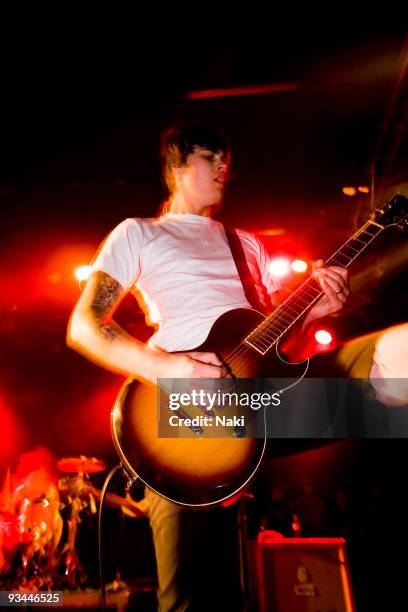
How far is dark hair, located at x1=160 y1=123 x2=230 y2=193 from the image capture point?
7.75ft

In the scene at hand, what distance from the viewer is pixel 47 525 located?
4.50m

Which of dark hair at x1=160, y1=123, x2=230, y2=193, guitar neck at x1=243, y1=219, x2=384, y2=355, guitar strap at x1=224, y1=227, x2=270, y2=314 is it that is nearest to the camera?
guitar neck at x1=243, y1=219, x2=384, y2=355

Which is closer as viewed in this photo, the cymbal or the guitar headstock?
the guitar headstock

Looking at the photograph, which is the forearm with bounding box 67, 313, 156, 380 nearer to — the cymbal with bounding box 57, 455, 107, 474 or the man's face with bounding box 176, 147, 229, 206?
the man's face with bounding box 176, 147, 229, 206

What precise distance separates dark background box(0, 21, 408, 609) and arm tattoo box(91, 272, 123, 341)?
3.09 m

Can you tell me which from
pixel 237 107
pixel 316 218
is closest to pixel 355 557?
pixel 316 218

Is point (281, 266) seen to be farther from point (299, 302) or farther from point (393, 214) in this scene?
point (299, 302)

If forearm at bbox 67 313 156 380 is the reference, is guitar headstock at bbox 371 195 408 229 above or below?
above

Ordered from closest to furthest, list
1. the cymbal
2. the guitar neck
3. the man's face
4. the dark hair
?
the guitar neck → the man's face → the dark hair → the cymbal

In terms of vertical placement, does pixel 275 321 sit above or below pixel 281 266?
below

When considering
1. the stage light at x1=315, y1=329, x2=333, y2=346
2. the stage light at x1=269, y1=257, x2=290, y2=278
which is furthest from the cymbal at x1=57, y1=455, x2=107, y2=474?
the stage light at x1=315, y1=329, x2=333, y2=346

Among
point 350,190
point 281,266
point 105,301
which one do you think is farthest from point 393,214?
point 350,190

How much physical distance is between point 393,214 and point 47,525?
4774 millimetres

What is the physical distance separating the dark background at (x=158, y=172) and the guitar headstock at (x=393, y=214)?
2.35 m
